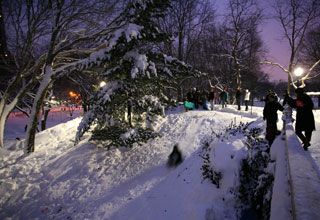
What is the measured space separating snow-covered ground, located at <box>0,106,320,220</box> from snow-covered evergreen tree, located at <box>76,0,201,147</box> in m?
1.30

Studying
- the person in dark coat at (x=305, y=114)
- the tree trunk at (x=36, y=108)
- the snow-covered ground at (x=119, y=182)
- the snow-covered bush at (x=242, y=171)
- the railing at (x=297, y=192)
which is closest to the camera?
the railing at (x=297, y=192)

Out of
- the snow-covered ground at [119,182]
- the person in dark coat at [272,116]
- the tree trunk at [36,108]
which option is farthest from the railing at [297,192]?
the tree trunk at [36,108]

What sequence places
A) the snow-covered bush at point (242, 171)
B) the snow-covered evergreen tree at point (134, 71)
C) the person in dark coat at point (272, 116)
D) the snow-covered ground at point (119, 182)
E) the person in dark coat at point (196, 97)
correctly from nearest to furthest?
1. the snow-covered bush at point (242, 171)
2. the snow-covered ground at point (119, 182)
3. the person in dark coat at point (272, 116)
4. the snow-covered evergreen tree at point (134, 71)
5. the person in dark coat at point (196, 97)

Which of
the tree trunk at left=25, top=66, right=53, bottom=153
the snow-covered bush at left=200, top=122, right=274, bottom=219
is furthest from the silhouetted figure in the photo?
the tree trunk at left=25, top=66, right=53, bottom=153

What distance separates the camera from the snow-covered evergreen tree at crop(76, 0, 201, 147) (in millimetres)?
5145

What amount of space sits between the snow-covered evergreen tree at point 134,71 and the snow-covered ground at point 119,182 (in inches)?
51.3

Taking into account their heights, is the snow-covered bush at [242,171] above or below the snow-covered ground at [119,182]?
above

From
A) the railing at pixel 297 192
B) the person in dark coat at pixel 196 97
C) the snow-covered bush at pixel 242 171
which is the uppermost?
the person in dark coat at pixel 196 97

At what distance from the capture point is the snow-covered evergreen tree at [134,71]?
5145mm

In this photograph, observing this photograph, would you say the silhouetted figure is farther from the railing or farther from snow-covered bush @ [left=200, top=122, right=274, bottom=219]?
the railing

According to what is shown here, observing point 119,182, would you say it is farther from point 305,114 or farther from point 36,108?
point 305,114

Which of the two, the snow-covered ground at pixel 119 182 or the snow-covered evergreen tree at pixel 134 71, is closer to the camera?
the snow-covered ground at pixel 119 182

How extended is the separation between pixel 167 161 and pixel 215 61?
67.4 ft

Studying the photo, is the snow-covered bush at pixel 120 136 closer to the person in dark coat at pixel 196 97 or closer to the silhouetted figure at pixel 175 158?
the silhouetted figure at pixel 175 158
